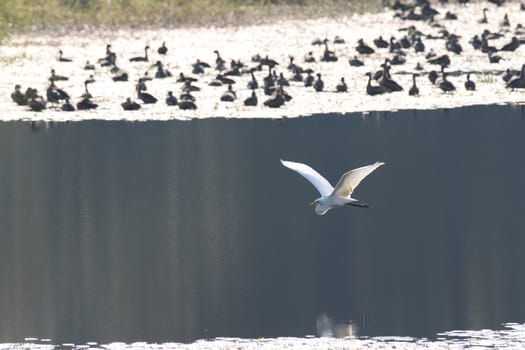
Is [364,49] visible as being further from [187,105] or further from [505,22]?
[187,105]

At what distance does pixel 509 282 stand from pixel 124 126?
71.5 feet

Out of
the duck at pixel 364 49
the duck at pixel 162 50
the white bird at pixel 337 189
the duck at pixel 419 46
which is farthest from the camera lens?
the duck at pixel 419 46

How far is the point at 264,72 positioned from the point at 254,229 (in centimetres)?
2588

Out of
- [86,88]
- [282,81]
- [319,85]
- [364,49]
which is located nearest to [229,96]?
[282,81]

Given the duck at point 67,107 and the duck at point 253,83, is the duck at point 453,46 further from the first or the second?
the duck at point 67,107

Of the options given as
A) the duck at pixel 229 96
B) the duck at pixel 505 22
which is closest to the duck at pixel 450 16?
the duck at pixel 505 22

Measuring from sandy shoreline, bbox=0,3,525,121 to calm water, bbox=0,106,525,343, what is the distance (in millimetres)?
1882

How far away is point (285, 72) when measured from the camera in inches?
2227

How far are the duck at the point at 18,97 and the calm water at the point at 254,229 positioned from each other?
8.88 feet

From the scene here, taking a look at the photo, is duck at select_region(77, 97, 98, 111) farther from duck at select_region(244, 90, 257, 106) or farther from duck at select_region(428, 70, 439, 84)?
duck at select_region(428, 70, 439, 84)

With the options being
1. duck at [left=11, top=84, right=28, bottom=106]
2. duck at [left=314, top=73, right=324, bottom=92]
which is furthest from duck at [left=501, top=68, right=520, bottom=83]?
duck at [left=11, top=84, right=28, bottom=106]

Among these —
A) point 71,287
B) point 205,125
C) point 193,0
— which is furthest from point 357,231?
point 193,0

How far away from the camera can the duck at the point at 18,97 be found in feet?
159

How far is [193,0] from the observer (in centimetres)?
7231
